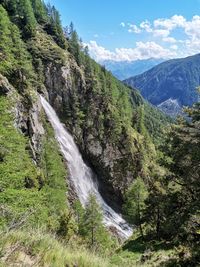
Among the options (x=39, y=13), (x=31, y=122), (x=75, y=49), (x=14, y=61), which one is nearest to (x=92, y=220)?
(x=31, y=122)

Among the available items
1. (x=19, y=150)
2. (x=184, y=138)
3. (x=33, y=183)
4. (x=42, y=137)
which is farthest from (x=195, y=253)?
(x=42, y=137)

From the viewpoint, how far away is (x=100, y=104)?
92.3m

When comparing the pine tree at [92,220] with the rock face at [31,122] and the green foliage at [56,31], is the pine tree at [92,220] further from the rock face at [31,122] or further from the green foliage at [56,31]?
the green foliage at [56,31]

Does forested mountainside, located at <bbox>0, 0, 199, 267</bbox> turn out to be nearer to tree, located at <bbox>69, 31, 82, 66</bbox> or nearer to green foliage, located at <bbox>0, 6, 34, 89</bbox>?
green foliage, located at <bbox>0, 6, 34, 89</bbox>

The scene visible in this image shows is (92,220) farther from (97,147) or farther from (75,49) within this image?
(75,49)

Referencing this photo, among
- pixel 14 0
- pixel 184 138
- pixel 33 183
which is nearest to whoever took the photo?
pixel 184 138

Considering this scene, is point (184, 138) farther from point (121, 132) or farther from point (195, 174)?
point (121, 132)

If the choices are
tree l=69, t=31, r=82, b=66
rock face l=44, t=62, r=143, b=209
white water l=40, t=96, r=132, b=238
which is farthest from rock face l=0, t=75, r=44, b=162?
tree l=69, t=31, r=82, b=66

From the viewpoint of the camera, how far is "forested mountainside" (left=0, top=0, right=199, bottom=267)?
7.41m

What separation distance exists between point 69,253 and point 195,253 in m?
12.0

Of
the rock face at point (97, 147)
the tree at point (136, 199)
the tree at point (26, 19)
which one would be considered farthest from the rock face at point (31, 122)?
the tree at point (26, 19)

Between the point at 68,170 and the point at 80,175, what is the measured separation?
17.7 ft

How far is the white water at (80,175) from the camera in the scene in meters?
66.8

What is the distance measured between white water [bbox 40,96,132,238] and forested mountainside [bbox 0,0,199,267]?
8.17 ft
